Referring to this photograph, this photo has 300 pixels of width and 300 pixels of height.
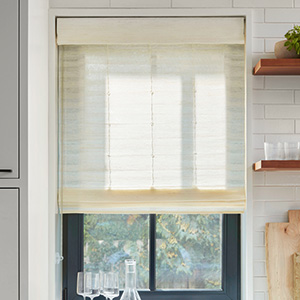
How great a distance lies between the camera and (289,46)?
2.21 metres

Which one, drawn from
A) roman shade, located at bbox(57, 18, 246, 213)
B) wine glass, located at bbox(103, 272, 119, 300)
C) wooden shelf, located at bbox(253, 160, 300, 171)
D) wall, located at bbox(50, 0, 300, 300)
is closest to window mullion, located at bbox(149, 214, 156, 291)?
roman shade, located at bbox(57, 18, 246, 213)

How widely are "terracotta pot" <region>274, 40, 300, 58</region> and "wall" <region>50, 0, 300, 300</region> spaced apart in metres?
0.11

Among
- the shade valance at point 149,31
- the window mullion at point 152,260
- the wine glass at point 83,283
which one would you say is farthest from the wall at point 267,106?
the wine glass at point 83,283

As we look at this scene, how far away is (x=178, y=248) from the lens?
2.49 m

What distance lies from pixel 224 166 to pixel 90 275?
792 mm

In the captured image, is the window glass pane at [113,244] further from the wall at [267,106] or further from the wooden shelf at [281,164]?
the wooden shelf at [281,164]

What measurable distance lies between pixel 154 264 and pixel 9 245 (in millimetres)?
805

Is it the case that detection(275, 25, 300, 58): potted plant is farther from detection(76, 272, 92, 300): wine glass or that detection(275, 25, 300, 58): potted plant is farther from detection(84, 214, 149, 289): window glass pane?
detection(76, 272, 92, 300): wine glass

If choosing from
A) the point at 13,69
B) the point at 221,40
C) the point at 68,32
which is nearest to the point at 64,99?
the point at 68,32

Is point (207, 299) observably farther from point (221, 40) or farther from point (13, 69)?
point (13, 69)

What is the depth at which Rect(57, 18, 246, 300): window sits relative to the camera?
7.84ft

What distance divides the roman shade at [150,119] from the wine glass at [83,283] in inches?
12.0

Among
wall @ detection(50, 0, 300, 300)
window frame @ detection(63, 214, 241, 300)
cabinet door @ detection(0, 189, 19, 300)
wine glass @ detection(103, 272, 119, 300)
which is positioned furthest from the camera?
window frame @ detection(63, 214, 241, 300)

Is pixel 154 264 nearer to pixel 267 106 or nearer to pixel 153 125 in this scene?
pixel 153 125
